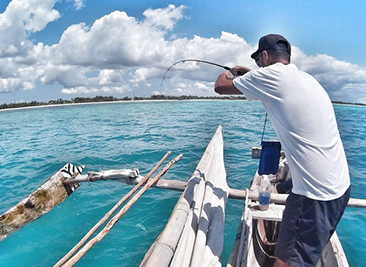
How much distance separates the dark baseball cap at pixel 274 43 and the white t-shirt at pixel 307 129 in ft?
0.98

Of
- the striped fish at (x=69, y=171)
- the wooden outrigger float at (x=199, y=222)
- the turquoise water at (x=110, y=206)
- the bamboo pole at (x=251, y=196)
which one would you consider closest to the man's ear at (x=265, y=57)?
the wooden outrigger float at (x=199, y=222)

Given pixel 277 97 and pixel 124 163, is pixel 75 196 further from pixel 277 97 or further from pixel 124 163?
pixel 277 97

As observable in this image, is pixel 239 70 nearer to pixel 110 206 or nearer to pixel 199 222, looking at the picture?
pixel 199 222

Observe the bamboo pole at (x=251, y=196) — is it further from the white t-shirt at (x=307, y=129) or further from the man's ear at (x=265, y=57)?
the man's ear at (x=265, y=57)

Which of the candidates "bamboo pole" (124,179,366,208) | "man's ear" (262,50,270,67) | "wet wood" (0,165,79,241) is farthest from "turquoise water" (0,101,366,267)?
"man's ear" (262,50,270,67)

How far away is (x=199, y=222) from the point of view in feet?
10.6

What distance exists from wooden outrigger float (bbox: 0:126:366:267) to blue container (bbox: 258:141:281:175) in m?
0.73

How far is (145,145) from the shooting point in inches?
577

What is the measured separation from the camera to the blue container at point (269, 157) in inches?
120

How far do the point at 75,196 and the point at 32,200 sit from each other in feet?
6.21

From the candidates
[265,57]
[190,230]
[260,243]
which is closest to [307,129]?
[265,57]

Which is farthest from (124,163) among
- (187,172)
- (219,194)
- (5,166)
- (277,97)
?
(277,97)

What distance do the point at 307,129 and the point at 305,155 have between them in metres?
0.22

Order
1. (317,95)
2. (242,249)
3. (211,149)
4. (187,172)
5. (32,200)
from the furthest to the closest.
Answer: (187,172), (211,149), (32,200), (242,249), (317,95)
